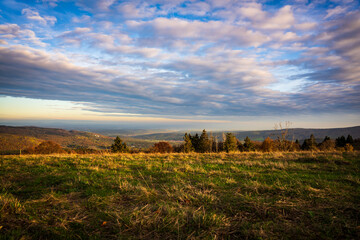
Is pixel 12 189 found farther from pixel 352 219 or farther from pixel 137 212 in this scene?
pixel 352 219

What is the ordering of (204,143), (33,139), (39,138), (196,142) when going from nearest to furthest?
(204,143) → (196,142) → (33,139) → (39,138)

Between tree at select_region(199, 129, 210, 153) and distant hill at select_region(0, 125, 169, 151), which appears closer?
tree at select_region(199, 129, 210, 153)

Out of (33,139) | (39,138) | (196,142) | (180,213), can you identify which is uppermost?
(180,213)

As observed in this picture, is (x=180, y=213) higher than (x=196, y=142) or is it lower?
higher

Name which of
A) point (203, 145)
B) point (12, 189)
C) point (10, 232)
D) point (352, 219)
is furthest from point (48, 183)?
point (203, 145)

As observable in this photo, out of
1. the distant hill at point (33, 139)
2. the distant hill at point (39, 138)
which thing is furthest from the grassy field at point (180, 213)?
the distant hill at point (39, 138)

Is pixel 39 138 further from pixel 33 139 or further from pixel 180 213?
pixel 180 213

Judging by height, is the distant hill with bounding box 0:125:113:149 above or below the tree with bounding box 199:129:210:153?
below

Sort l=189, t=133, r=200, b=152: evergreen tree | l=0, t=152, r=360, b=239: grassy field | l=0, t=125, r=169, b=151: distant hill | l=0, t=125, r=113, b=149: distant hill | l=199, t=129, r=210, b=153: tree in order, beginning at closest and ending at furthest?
1. l=0, t=152, r=360, b=239: grassy field
2. l=199, t=129, r=210, b=153: tree
3. l=189, t=133, r=200, b=152: evergreen tree
4. l=0, t=125, r=169, b=151: distant hill
5. l=0, t=125, r=113, b=149: distant hill

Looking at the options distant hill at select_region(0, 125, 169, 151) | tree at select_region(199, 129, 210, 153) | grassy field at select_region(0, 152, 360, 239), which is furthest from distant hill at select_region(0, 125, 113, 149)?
grassy field at select_region(0, 152, 360, 239)

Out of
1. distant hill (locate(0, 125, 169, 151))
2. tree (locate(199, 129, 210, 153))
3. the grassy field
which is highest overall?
the grassy field

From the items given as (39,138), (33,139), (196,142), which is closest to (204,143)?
(196,142)

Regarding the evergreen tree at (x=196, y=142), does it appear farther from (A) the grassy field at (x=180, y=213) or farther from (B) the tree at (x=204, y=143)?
(A) the grassy field at (x=180, y=213)

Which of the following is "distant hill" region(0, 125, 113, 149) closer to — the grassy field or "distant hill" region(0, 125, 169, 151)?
"distant hill" region(0, 125, 169, 151)
